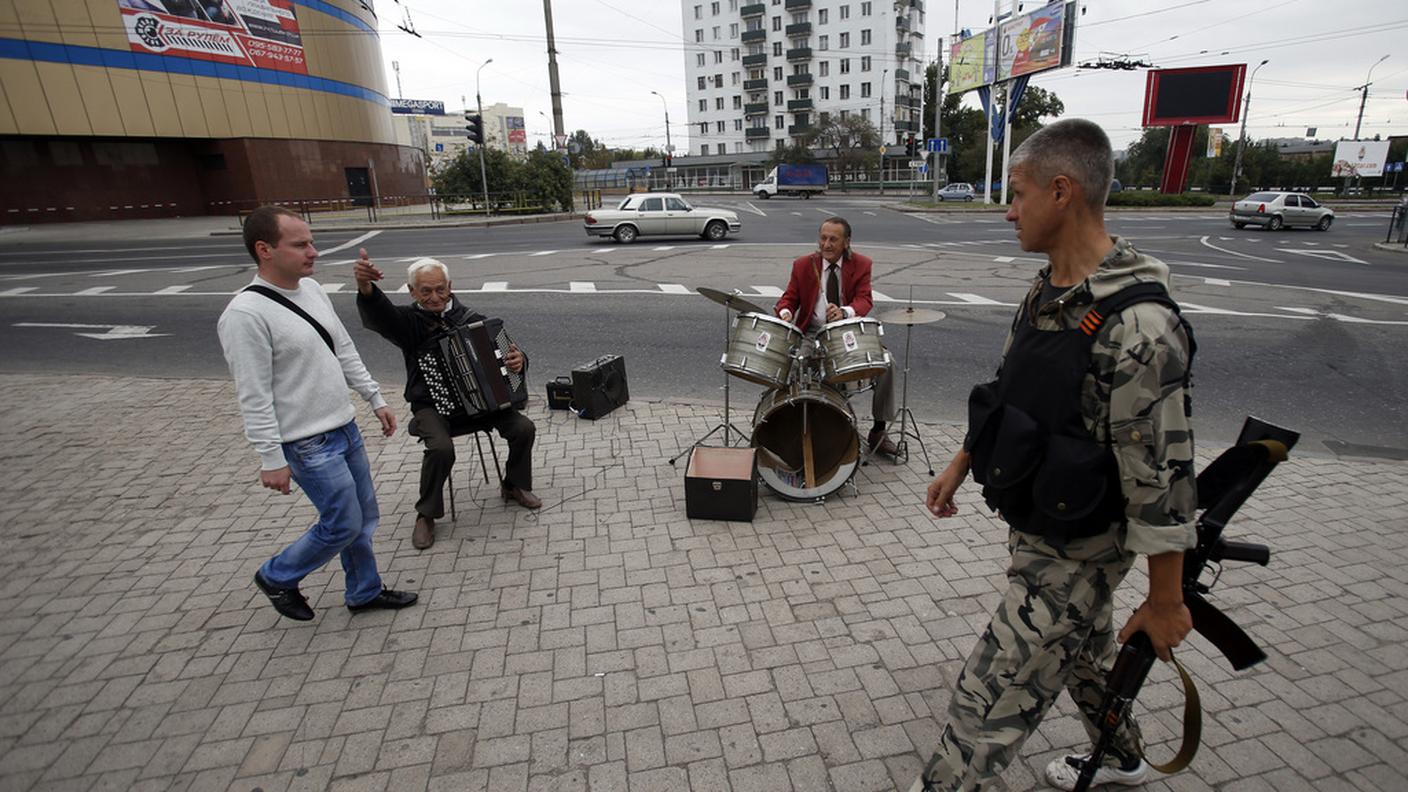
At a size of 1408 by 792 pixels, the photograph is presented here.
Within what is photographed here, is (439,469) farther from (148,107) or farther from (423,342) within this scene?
(148,107)

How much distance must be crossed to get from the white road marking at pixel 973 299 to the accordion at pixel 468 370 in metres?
9.22

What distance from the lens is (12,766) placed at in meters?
2.78

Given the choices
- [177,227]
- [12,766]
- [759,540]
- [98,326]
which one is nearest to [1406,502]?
[759,540]

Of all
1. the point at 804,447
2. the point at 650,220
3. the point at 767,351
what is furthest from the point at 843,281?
the point at 650,220

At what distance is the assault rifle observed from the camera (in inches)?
72.7

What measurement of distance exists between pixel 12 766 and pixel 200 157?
140ft

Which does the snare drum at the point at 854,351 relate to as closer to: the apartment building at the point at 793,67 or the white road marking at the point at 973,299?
the white road marking at the point at 973,299

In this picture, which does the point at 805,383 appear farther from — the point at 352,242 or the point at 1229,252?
the point at 352,242

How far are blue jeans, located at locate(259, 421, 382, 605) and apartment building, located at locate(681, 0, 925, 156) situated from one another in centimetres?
8066

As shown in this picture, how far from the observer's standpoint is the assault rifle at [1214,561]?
185cm

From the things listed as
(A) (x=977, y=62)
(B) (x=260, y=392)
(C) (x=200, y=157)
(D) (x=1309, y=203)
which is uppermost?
(A) (x=977, y=62)

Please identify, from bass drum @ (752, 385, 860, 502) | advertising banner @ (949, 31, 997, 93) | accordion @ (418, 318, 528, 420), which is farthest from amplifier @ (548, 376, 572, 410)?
advertising banner @ (949, 31, 997, 93)

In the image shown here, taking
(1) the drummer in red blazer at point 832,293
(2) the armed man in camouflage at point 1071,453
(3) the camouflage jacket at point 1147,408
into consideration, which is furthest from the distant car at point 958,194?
(3) the camouflage jacket at point 1147,408

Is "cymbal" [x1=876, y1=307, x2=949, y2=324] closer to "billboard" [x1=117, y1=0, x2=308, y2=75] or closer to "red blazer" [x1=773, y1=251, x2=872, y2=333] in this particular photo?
"red blazer" [x1=773, y1=251, x2=872, y2=333]
